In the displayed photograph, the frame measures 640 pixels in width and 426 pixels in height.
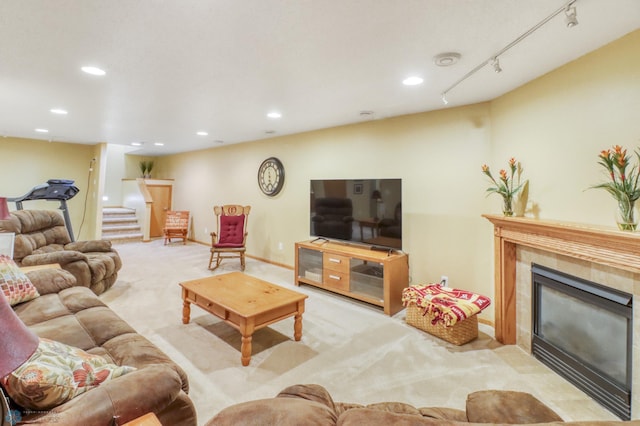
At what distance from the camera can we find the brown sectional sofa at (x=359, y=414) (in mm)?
727

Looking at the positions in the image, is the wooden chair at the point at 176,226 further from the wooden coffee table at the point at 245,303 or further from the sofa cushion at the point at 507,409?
the sofa cushion at the point at 507,409

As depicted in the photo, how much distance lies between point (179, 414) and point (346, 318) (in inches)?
83.9

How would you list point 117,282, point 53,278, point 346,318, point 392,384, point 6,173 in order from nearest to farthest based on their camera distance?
point 392,384, point 53,278, point 346,318, point 117,282, point 6,173

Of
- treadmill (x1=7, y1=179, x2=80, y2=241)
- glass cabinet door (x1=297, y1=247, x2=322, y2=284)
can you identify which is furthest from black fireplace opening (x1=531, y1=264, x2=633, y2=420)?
treadmill (x1=7, y1=179, x2=80, y2=241)

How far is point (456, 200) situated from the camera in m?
3.33

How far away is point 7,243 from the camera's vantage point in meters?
3.14

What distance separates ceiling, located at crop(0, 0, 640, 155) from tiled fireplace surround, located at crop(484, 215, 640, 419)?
1.18m

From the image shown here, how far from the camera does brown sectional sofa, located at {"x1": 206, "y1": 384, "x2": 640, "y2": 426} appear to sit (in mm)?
727

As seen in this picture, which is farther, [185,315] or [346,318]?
[346,318]

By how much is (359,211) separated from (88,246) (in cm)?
354

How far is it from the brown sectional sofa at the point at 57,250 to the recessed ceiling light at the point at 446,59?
4070 mm

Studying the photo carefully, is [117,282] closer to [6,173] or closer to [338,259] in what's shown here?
[338,259]

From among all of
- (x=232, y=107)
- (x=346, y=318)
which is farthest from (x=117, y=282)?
(x=346, y=318)

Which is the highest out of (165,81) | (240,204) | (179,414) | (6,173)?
(165,81)
